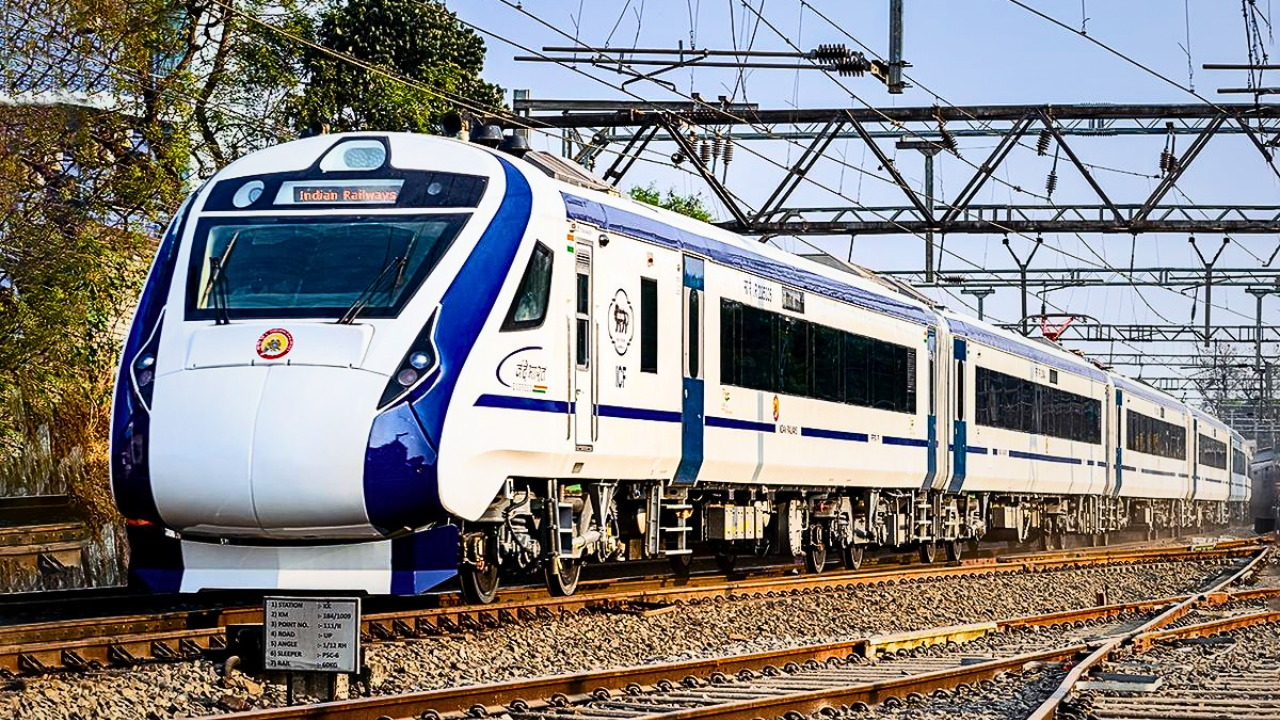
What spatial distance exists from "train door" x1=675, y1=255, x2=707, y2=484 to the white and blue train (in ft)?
0.11

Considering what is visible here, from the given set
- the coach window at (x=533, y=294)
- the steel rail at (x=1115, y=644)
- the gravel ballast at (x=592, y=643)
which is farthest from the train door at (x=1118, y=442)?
the coach window at (x=533, y=294)

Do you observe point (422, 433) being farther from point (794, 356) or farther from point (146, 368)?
point (794, 356)

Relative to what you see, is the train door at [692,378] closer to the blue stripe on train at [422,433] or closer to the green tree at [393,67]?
the blue stripe on train at [422,433]

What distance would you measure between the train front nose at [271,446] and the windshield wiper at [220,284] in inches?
17.7

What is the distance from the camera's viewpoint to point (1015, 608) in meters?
18.9

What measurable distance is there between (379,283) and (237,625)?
8.11ft

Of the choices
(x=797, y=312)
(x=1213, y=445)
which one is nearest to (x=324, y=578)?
(x=797, y=312)

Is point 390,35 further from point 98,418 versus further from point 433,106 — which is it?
point 98,418

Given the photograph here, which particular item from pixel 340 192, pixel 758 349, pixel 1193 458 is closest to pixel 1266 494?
pixel 1193 458

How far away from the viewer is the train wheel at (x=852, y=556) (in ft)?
72.0

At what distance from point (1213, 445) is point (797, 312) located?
34434mm

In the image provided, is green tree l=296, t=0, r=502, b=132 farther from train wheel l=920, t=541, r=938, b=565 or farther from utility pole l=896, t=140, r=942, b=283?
train wheel l=920, t=541, r=938, b=565

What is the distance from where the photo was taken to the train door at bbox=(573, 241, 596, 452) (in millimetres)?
13352

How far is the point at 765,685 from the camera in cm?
→ 1105
